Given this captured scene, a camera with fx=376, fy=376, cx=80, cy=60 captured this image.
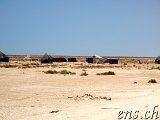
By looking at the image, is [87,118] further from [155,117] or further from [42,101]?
[42,101]

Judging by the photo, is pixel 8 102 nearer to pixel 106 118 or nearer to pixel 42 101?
pixel 42 101

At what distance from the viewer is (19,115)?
481 inches

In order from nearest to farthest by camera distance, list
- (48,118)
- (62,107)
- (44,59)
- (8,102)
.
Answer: (48,118) → (62,107) → (8,102) → (44,59)

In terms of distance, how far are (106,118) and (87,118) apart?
544mm

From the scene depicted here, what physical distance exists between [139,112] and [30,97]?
24.7 ft

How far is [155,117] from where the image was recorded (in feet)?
35.3

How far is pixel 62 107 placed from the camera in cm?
1433

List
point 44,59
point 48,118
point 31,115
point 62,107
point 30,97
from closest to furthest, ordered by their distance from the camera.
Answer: point 48,118, point 31,115, point 62,107, point 30,97, point 44,59

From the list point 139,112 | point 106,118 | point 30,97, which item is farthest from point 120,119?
point 30,97

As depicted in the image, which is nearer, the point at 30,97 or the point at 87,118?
the point at 87,118

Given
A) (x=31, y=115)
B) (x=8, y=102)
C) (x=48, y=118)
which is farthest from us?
(x=8, y=102)

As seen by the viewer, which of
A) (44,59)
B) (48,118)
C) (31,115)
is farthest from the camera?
(44,59)

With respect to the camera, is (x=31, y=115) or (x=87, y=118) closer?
(x=87, y=118)

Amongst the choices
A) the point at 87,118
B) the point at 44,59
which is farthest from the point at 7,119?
the point at 44,59
